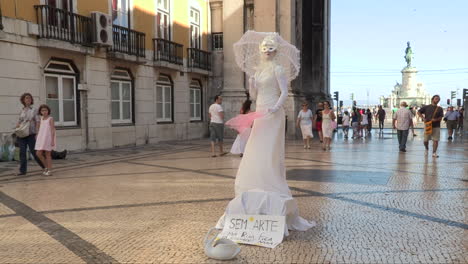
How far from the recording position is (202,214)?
4973 millimetres

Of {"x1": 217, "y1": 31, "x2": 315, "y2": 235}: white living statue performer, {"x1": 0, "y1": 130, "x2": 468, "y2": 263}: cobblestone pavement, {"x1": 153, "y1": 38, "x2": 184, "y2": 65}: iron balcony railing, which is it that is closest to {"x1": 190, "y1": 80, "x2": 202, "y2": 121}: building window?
{"x1": 153, "y1": 38, "x2": 184, "y2": 65}: iron balcony railing

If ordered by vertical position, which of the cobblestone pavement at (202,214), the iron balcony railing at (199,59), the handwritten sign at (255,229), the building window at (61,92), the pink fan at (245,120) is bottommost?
the cobblestone pavement at (202,214)

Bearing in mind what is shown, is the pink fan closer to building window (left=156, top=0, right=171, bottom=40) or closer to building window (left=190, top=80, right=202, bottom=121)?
building window (left=156, top=0, right=171, bottom=40)

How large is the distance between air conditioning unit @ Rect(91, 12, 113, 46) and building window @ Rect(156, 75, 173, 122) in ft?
13.5

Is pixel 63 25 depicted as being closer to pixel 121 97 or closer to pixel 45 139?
pixel 121 97

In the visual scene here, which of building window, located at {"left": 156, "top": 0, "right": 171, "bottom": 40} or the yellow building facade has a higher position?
building window, located at {"left": 156, "top": 0, "right": 171, "bottom": 40}

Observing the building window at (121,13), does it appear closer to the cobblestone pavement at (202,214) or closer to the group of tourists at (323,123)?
the group of tourists at (323,123)

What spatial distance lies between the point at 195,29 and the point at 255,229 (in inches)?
695

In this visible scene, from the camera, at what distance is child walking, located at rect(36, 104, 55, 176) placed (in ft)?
27.1

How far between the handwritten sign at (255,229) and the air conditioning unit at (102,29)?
1094 centimetres

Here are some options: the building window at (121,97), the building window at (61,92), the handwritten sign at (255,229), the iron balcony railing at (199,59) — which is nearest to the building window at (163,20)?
the iron balcony railing at (199,59)

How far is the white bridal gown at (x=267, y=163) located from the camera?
4.17m

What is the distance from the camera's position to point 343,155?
11.8 m

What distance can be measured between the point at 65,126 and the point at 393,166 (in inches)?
382
